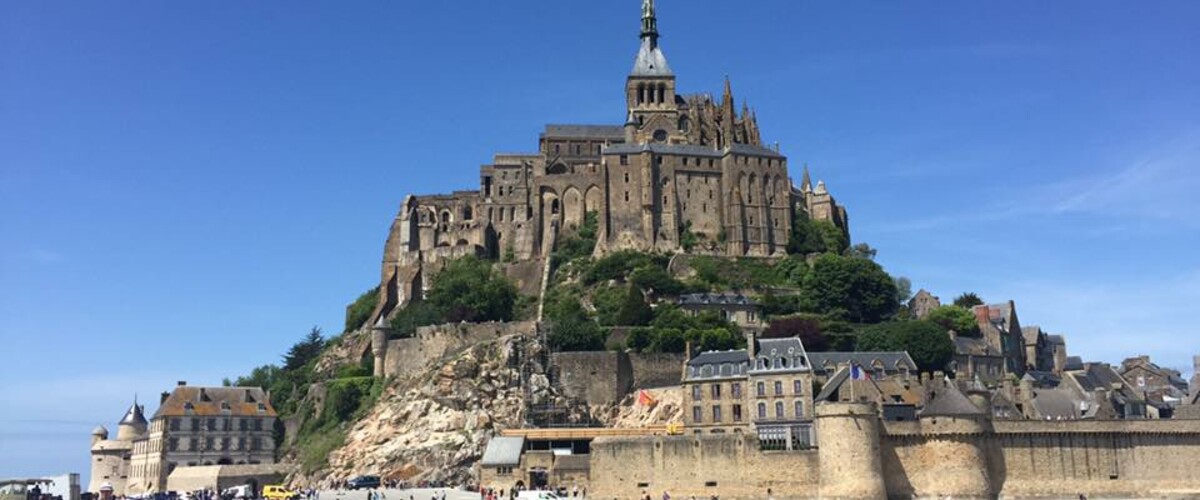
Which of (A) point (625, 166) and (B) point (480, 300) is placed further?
(A) point (625, 166)

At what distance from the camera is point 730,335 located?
70.3 metres

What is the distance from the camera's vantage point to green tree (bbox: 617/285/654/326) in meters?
74.2

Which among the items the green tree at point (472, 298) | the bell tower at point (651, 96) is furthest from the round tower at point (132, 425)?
the bell tower at point (651, 96)

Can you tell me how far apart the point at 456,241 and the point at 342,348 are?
14455mm

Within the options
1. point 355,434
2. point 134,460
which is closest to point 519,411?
point 355,434

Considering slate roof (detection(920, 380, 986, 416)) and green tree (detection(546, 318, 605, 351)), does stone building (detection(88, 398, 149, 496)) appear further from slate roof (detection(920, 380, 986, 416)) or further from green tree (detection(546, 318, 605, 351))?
slate roof (detection(920, 380, 986, 416))

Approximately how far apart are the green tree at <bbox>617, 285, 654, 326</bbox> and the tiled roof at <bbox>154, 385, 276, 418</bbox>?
22752mm

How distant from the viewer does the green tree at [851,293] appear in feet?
259

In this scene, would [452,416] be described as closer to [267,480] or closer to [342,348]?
[267,480]

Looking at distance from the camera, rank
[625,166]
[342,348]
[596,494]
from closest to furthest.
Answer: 1. [596,494]
2. [342,348]
3. [625,166]

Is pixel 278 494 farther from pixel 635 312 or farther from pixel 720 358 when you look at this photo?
pixel 635 312

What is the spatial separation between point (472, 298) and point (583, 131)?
Answer: 29861 millimetres

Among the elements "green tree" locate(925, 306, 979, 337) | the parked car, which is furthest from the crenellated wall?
"green tree" locate(925, 306, 979, 337)

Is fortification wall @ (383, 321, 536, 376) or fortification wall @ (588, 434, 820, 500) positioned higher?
fortification wall @ (383, 321, 536, 376)
